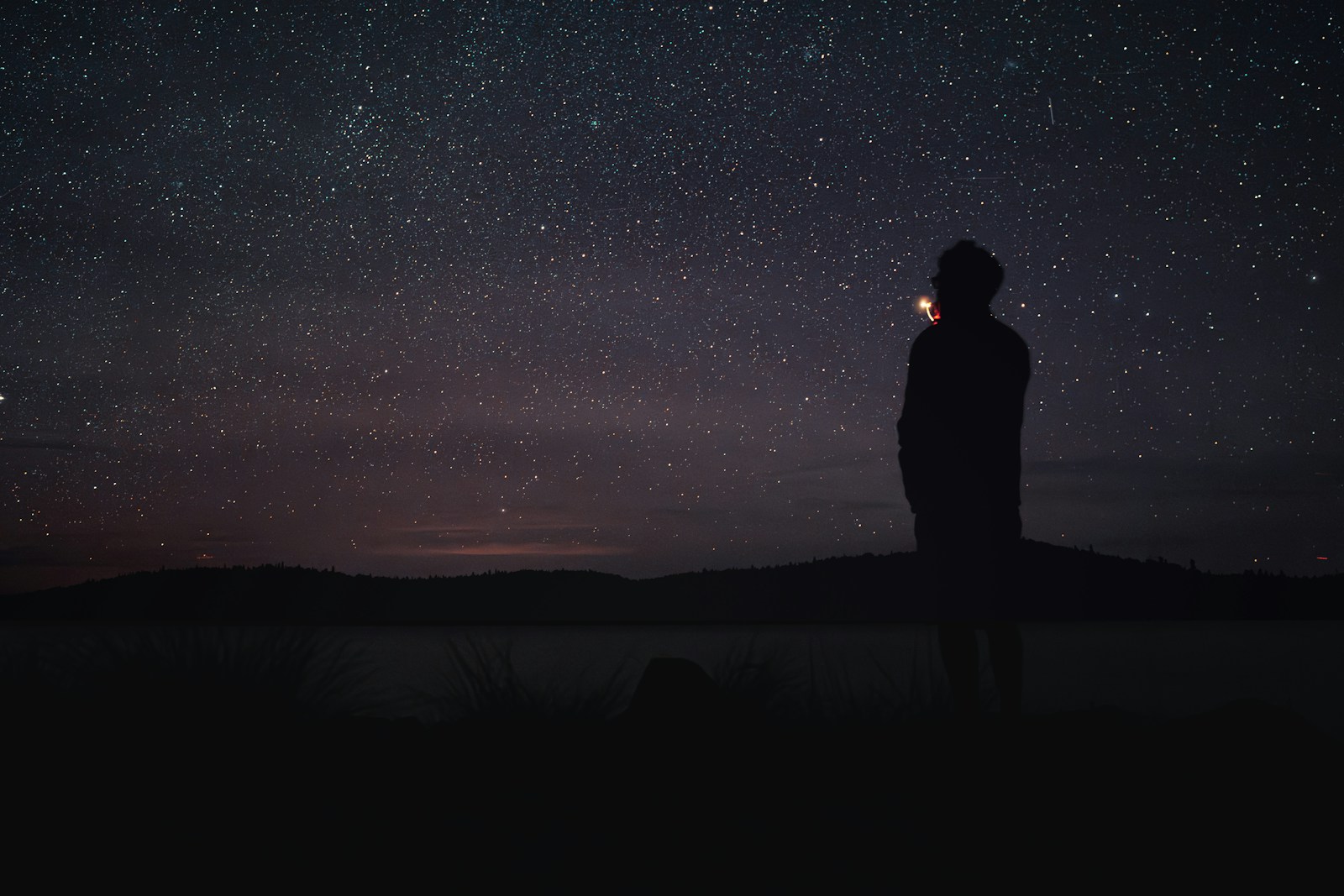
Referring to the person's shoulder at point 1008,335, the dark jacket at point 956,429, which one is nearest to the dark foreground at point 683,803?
the dark jacket at point 956,429

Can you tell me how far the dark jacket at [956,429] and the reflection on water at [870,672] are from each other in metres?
0.81

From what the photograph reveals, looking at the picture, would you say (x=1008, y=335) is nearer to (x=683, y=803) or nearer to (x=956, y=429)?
(x=956, y=429)

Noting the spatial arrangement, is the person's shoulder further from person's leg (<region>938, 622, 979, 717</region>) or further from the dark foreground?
the dark foreground

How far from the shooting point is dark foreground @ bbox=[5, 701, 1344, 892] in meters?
2.41

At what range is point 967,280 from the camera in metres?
4.67

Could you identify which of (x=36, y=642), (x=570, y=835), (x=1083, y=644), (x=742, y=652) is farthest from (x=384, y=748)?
(x=1083, y=644)

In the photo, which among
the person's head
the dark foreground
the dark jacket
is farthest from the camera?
the person's head

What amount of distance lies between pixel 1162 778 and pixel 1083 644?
13139 mm

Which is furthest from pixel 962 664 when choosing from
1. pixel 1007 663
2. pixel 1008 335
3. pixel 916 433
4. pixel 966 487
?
pixel 1008 335

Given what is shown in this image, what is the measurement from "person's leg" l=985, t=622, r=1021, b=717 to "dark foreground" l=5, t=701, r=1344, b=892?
203 millimetres

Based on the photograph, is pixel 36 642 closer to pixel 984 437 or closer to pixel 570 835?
pixel 570 835

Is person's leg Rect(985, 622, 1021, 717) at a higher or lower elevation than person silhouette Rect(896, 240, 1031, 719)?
lower

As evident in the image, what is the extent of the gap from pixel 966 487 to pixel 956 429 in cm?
28

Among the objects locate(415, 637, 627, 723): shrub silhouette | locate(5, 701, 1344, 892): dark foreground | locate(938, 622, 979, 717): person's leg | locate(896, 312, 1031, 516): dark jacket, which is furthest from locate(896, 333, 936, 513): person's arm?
locate(415, 637, 627, 723): shrub silhouette
